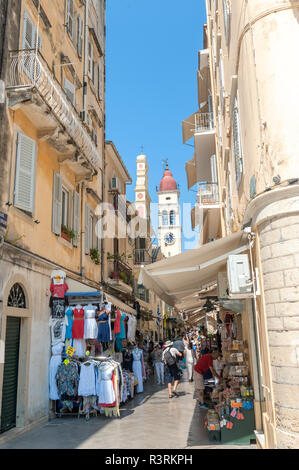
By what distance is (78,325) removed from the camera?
1080 cm

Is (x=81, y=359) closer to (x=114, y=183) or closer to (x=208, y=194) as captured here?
(x=208, y=194)

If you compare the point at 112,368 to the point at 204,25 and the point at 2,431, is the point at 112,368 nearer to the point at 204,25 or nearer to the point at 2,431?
the point at 2,431

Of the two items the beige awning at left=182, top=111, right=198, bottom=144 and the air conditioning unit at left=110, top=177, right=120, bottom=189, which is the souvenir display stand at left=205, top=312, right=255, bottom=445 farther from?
the beige awning at left=182, top=111, right=198, bottom=144

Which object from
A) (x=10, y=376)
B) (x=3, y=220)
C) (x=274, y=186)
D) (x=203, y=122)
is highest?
(x=203, y=122)

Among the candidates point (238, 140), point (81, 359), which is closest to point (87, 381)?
point (81, 359)

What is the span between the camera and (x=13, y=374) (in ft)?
29.2

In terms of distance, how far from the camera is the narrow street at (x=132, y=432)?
766 centimetres

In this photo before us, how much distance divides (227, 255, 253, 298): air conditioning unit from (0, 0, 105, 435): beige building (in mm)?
4712

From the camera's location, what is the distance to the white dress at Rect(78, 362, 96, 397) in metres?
10.1

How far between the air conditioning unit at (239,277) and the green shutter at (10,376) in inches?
202

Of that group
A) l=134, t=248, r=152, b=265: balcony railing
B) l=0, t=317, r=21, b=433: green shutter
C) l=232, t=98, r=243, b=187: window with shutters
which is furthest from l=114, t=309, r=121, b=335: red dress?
l=134, t=248, r=152, b=265: balcony railing

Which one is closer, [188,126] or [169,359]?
[169,359]

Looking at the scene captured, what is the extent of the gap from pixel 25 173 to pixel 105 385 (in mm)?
5641
